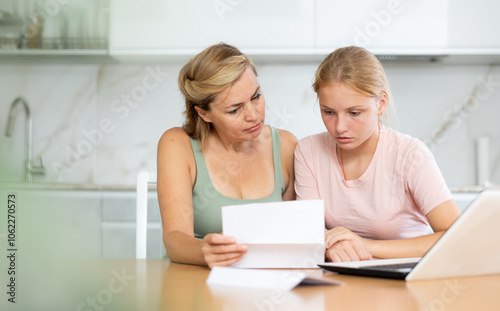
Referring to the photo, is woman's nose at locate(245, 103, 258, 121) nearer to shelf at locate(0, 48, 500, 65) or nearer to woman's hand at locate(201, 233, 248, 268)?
woman's hand at locate(201, 233, 248, 268)

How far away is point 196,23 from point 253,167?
64.5 inches

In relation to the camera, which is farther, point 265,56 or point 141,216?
point 265,56

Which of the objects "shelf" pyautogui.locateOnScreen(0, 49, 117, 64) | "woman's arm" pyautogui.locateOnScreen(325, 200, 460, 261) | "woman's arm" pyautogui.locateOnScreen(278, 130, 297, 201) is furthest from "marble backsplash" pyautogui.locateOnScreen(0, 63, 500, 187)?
"woman's arm" pyautogui.locateOnScreen(325, 200, 460, 261)

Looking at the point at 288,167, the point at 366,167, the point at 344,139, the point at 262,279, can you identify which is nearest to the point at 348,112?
the point at 344,139

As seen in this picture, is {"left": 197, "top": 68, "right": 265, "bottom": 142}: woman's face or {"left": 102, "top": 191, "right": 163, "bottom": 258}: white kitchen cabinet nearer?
{"left": 197, "top": 68, "right": 265, "bottom": 142}: woman's face

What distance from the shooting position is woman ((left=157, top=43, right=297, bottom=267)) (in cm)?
147

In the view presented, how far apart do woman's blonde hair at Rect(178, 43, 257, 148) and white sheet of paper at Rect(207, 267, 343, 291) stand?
75 cm

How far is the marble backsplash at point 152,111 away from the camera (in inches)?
133

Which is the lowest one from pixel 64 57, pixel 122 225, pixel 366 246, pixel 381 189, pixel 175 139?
pixel 122 225

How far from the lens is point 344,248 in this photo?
1150mm

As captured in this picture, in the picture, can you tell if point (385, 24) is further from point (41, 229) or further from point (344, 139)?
point (41, 229)

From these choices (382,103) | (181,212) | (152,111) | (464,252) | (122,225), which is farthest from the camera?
(152,111)

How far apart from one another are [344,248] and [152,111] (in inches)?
98.9

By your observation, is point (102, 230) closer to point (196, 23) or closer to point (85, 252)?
point (196, 23)
